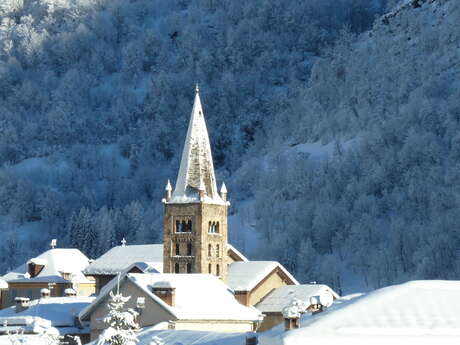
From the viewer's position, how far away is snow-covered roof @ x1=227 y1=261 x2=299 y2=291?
95.4m

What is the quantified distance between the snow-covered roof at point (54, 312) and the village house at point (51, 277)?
58.3ft

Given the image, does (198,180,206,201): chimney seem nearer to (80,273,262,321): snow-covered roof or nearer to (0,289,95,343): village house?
(0,289,95,343): village house

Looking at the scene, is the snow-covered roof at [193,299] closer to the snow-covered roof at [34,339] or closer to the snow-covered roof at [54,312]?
the snow-covered roof at [54,312]

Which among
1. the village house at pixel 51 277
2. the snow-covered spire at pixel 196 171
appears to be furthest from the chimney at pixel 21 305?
the snow-covered spire at pixel 196 171

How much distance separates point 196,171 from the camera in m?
100

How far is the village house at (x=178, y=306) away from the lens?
233 feet

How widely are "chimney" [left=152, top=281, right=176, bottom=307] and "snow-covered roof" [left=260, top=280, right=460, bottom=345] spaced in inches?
1243

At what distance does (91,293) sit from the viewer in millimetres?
111125

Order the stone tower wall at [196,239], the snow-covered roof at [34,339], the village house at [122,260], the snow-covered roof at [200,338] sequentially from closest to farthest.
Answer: the snow-covered roof at [34,339], the snow-covered roof at [200,338], the stone tower wall at [196,239], the village house at [122,260]

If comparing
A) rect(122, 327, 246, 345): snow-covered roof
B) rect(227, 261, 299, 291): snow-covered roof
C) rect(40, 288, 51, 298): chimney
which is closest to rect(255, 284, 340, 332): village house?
rect(227, 261, 299, 291): snow-covered roof

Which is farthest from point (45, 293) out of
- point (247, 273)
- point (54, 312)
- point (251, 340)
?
point (251, 340)

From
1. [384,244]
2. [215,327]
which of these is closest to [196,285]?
[215,327]

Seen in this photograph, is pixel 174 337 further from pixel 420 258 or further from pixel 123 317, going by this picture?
pixel 420 258

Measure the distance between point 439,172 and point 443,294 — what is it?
161407 mm
